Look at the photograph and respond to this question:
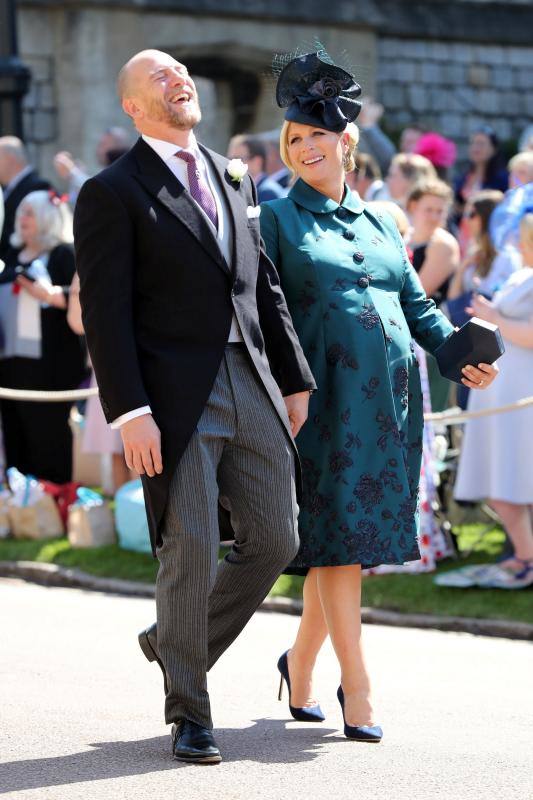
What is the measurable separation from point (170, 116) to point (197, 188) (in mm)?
218

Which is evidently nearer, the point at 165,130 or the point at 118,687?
the point at 165,130

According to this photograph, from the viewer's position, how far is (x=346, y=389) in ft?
17.3

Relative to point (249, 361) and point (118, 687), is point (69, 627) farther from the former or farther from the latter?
point (249, 361)

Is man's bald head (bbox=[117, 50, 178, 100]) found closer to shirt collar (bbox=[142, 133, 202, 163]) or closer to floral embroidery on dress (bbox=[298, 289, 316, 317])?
shirt collar (bbox=[142, 133, 202, 163])

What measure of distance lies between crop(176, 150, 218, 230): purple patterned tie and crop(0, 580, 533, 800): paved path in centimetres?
154

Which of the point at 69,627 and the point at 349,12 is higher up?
the point at 349,12

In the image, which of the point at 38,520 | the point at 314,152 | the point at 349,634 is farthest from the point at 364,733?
the point at 38,520

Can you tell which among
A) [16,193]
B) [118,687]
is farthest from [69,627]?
[16,193]

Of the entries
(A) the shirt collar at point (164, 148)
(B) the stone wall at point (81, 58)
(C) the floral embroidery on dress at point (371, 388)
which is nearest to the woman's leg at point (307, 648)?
(C) the floral embroidery on dress at point (371, 388)

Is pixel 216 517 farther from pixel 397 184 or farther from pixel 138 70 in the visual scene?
pixel 397 184

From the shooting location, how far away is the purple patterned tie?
16.4ft

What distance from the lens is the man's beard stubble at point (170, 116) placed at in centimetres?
495

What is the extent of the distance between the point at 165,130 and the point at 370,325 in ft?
2.81

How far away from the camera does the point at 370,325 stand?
207 inches
